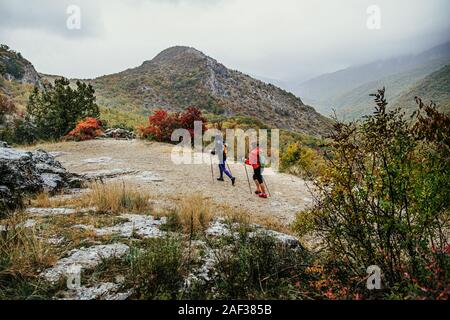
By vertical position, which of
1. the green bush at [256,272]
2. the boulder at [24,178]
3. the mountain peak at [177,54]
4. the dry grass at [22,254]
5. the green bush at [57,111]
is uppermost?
the mountain peak at [177,54]

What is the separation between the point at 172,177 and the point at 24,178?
467cm

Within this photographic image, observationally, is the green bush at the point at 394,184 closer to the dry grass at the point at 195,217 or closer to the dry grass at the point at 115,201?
the dry grass at the point at 195,217

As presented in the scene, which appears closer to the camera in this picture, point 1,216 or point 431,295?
point 431,295

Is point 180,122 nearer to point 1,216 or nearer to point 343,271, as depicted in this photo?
point 1,216

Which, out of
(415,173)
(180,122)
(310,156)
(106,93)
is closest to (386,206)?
(415,173)

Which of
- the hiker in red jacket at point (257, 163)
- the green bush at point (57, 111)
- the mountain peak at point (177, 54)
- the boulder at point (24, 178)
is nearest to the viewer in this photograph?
the boulder at point (24, 178)

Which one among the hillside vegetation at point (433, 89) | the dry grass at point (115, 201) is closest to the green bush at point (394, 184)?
the dry grass at point (115, 201)

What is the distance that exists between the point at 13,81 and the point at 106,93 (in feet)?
63.5

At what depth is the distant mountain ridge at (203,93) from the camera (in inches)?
1909

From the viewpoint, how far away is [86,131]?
1855 centimetres

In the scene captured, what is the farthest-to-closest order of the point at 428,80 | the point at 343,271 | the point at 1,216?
1. the point at 428,80
2. the point at 1,216
3. the point at 343,271

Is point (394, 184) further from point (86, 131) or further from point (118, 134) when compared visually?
point (118, 134)

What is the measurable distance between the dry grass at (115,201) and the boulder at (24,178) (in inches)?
51.2

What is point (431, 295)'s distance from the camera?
237 centimetres
